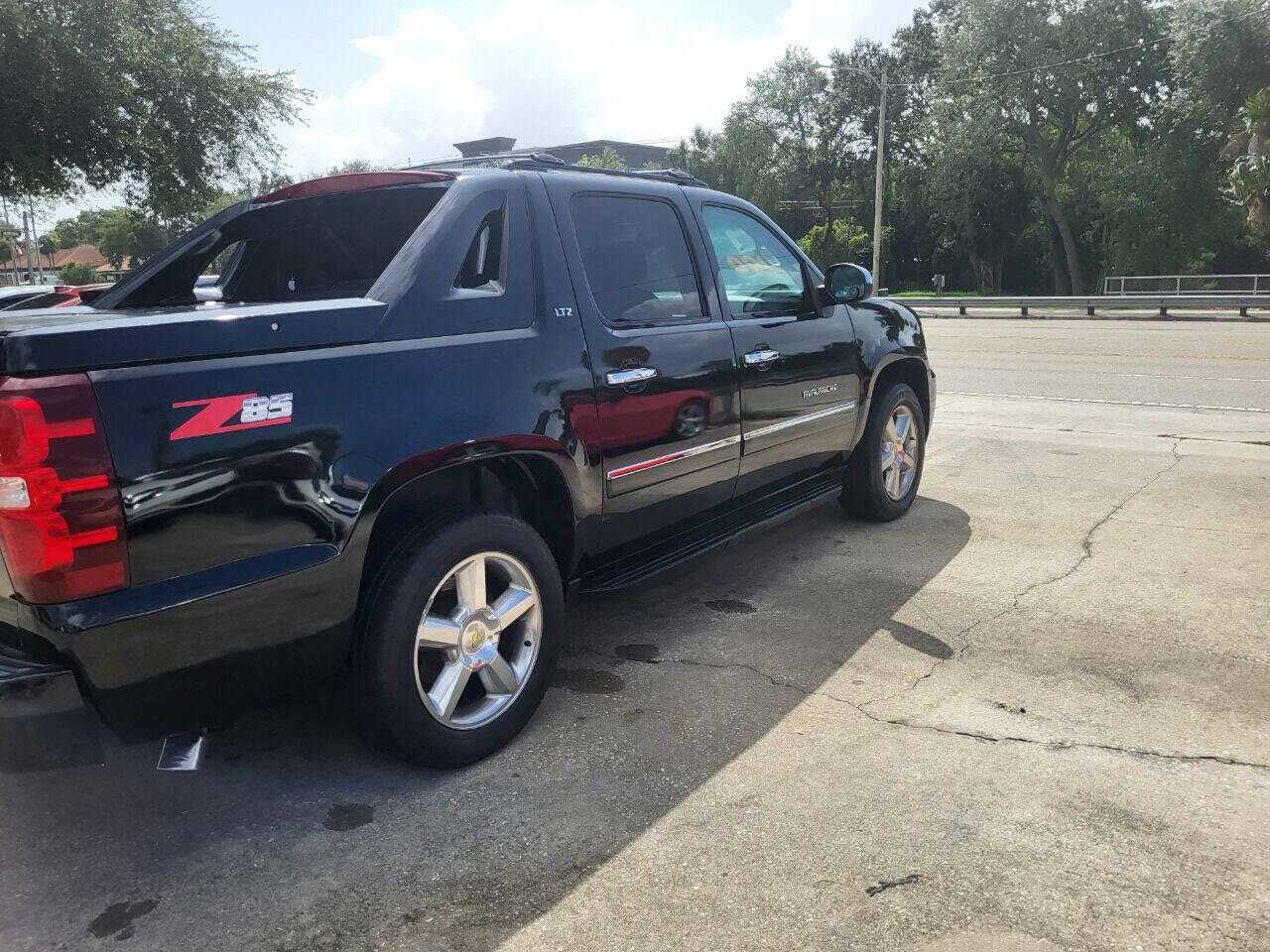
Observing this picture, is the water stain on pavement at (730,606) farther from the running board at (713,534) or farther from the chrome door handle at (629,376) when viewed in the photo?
the chrome door handle at (629,376)

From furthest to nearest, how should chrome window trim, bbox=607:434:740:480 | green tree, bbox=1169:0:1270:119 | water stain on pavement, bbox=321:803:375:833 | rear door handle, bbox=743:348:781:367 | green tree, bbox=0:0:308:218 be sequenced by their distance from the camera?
1. green tree, bbox=1169:0:1270:119
2. green tree, bbox=0:0:308:218
3. rear door handle, bbox=743:348:781:367
4. chrome window trim, bbox=607:434:740:480
5. water stain on pavement, bbox=321:803:375:833

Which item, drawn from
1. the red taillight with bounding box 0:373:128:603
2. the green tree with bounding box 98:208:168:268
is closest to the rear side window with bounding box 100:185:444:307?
the red taillight with bounding box 0:373:128:603

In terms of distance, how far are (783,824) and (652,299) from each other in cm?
201

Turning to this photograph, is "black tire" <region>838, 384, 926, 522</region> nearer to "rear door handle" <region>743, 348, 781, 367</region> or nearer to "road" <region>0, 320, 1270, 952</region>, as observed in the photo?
"road" <region>0, 320, 1270, 952</region>

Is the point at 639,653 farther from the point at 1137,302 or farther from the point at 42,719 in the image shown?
the point at 1137,302

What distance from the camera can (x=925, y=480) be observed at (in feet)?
22.9

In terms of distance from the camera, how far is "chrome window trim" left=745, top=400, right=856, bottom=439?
440 centimetres

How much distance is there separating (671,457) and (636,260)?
30.5 inches

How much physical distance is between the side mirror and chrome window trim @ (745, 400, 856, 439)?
0.52 metres

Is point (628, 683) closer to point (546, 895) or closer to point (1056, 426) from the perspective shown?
point (546, 895)

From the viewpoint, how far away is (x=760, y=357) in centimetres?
436

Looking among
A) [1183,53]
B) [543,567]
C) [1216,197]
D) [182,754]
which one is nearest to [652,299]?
[543,567]

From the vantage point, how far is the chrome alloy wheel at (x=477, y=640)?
120 inches

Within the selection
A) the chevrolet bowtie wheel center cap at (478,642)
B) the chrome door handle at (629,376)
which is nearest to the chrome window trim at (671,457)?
the chrome door handle at (629,376)
